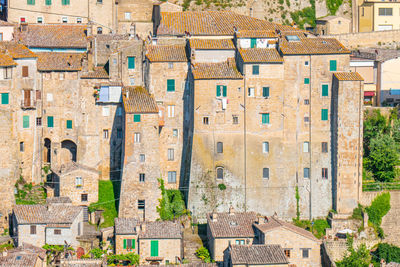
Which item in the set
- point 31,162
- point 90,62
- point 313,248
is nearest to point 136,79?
point 90,62

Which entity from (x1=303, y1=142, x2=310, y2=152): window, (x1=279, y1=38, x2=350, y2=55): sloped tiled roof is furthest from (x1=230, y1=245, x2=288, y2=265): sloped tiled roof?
(x1=279, y1=38, x2=350, y2=55): sloped tiled roof

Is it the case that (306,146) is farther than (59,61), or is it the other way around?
(59,61)

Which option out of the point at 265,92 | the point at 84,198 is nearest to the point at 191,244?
the point at 84,198

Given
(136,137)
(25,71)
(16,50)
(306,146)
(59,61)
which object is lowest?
(306,146)

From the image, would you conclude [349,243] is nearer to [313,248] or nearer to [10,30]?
[313,248]

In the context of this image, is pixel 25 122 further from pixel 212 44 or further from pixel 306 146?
pixel 306 146

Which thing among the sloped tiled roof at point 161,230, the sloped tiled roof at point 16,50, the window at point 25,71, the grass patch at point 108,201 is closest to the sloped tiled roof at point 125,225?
the sloped tiled roof at point 161,230
